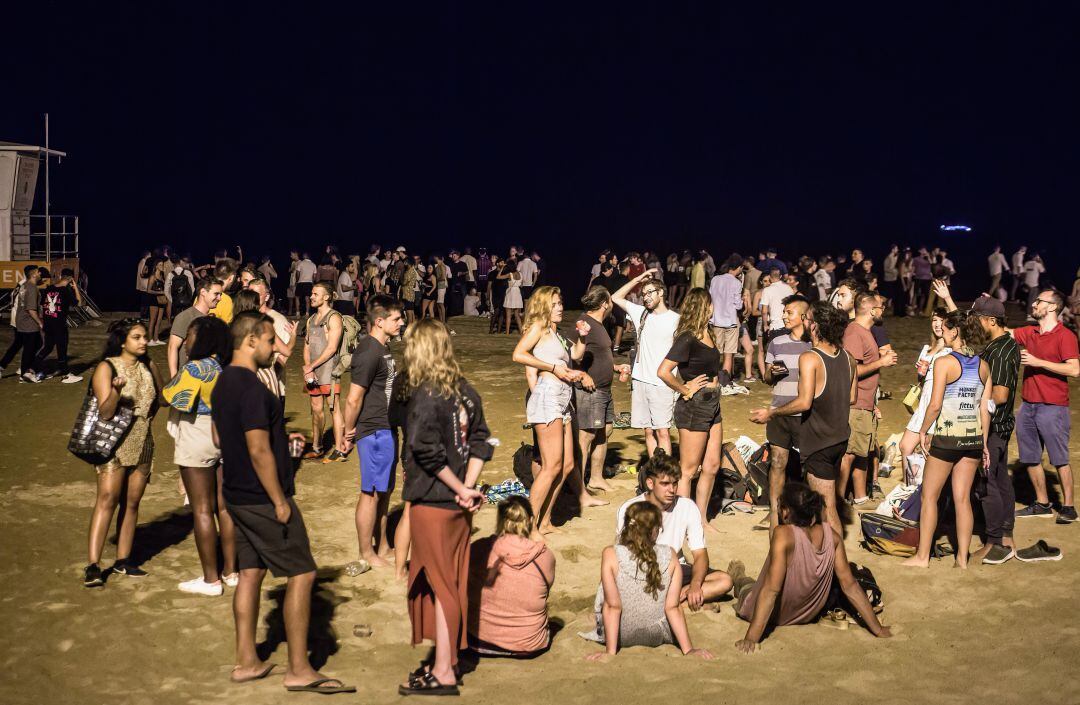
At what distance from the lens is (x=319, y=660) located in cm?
530

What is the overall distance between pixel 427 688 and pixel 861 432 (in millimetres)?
4410

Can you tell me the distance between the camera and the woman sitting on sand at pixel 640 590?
522 centimetres

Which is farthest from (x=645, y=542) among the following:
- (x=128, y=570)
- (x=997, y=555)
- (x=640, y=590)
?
(x=128, y=570)

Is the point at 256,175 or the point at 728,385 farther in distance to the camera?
the point at 256,175

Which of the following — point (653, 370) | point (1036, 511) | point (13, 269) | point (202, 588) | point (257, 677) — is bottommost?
point (257, 677)

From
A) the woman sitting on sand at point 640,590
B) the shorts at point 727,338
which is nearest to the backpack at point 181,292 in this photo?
the shorts at point 727,338

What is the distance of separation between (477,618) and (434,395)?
1.35 meters

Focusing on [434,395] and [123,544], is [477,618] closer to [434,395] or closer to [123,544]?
[434,395]

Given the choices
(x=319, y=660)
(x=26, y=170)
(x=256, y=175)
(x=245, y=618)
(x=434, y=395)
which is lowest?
(x=319, y=660)

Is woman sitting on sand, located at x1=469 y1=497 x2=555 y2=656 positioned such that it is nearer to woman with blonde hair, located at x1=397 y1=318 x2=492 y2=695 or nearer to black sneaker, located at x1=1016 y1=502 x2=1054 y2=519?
woman with blonde hair, located at x1=397 y1=318 x2=492 y2=695

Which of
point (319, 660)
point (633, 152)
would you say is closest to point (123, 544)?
point (319, 660)

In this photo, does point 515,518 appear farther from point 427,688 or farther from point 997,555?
point 997,555

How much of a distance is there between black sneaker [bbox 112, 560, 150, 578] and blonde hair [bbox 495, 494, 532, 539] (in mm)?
2562

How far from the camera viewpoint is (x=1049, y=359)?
7.51 metres
